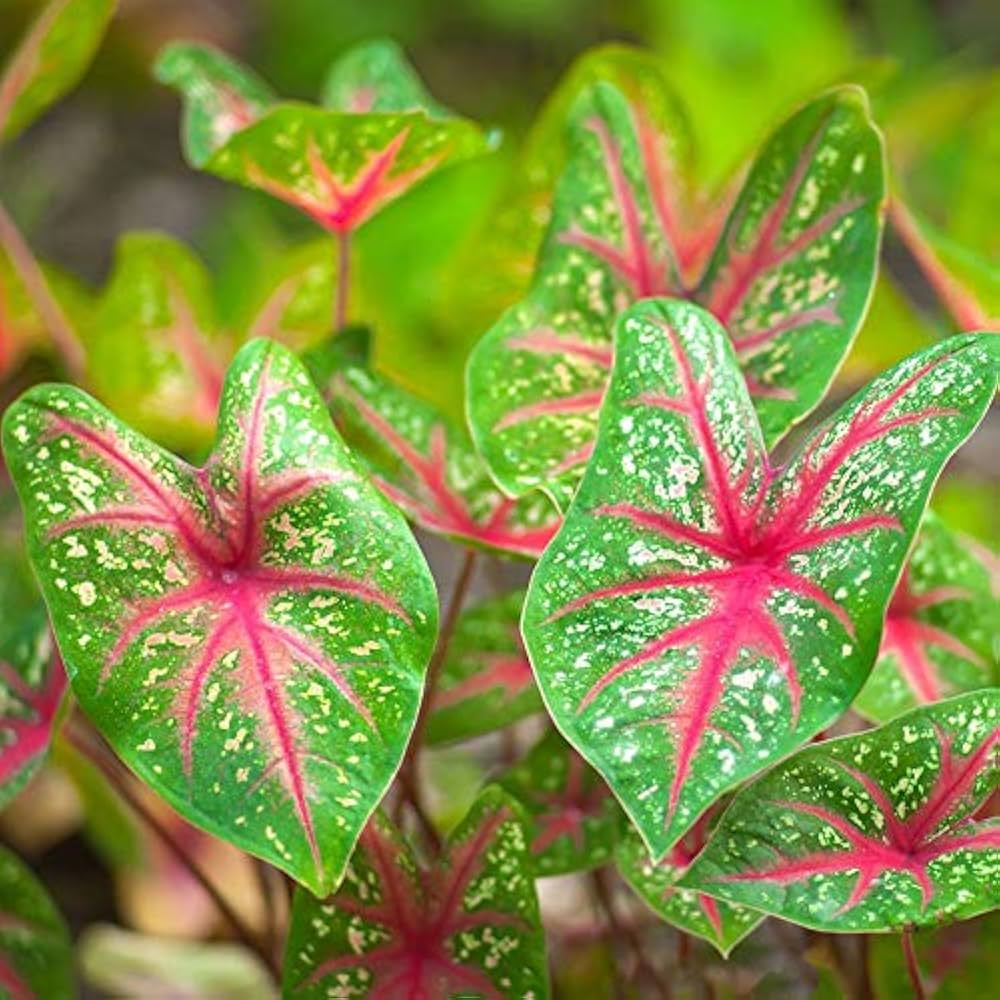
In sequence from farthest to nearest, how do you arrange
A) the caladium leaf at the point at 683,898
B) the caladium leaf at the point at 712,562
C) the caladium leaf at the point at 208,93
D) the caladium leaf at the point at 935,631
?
the caladium leaf at the point at 208,93 → the caladium leaf at the point at 935,631 → the caladium leaf at the point at 683,898 → the caladium leaf at the point at 712,562

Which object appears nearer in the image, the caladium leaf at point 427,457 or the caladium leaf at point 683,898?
the caladium leaf at point 683,898

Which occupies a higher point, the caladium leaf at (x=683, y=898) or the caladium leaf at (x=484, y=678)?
the caladium leaf at (x=484, y=678)

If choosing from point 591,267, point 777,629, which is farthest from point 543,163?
point 777,629

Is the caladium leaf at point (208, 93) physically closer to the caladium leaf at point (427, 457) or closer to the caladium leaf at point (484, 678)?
the caladium leaf at point (427, 457)

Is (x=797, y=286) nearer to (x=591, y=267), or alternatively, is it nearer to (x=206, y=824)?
(x=591, y=267)

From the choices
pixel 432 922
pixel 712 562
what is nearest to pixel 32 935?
pixel 432 922

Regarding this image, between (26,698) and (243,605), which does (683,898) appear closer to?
(243,605)

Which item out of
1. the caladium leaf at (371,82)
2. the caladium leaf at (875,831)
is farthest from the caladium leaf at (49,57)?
the caladium leaf at (875,831)
